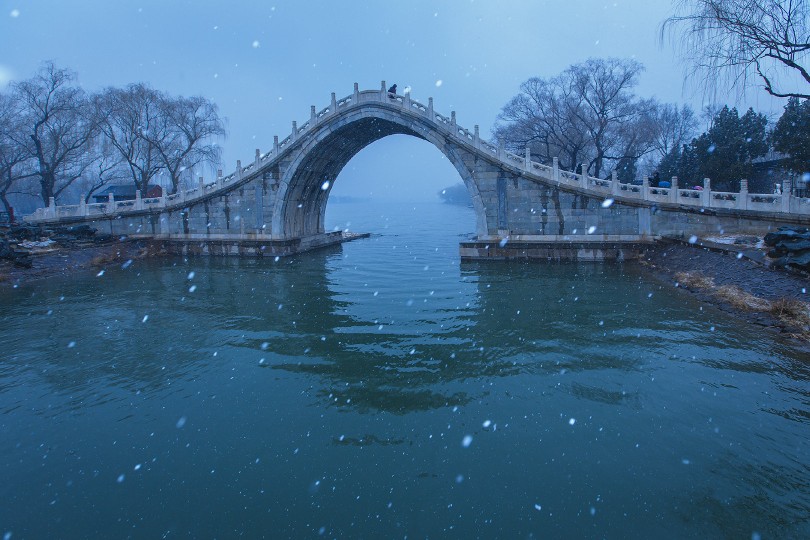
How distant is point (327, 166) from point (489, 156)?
12.8m

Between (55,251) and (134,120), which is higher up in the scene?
(134,120)

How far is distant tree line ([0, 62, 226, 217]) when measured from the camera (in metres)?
32.1

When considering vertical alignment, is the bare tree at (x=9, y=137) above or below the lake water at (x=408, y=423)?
above

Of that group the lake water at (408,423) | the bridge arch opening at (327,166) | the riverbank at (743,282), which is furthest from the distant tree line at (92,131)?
the riverbank at (743,282)

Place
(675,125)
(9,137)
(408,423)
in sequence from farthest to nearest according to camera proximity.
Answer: (675,125), (9,137), (408,423)

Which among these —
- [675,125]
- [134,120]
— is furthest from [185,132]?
[675,125]

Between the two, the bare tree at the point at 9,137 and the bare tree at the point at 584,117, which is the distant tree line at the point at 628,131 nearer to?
the bare tree at the point at 584,117

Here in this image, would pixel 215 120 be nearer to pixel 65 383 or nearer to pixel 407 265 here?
pixel 407 265

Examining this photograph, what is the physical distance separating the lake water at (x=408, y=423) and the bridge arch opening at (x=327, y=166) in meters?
12.7

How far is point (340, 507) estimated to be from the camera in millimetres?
5828

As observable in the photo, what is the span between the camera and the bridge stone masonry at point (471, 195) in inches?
816

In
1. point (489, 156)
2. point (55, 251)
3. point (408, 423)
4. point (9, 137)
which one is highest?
point (9, 137)

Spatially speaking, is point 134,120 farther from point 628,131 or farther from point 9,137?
point 628,131

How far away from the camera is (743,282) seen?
1430 centimetres
